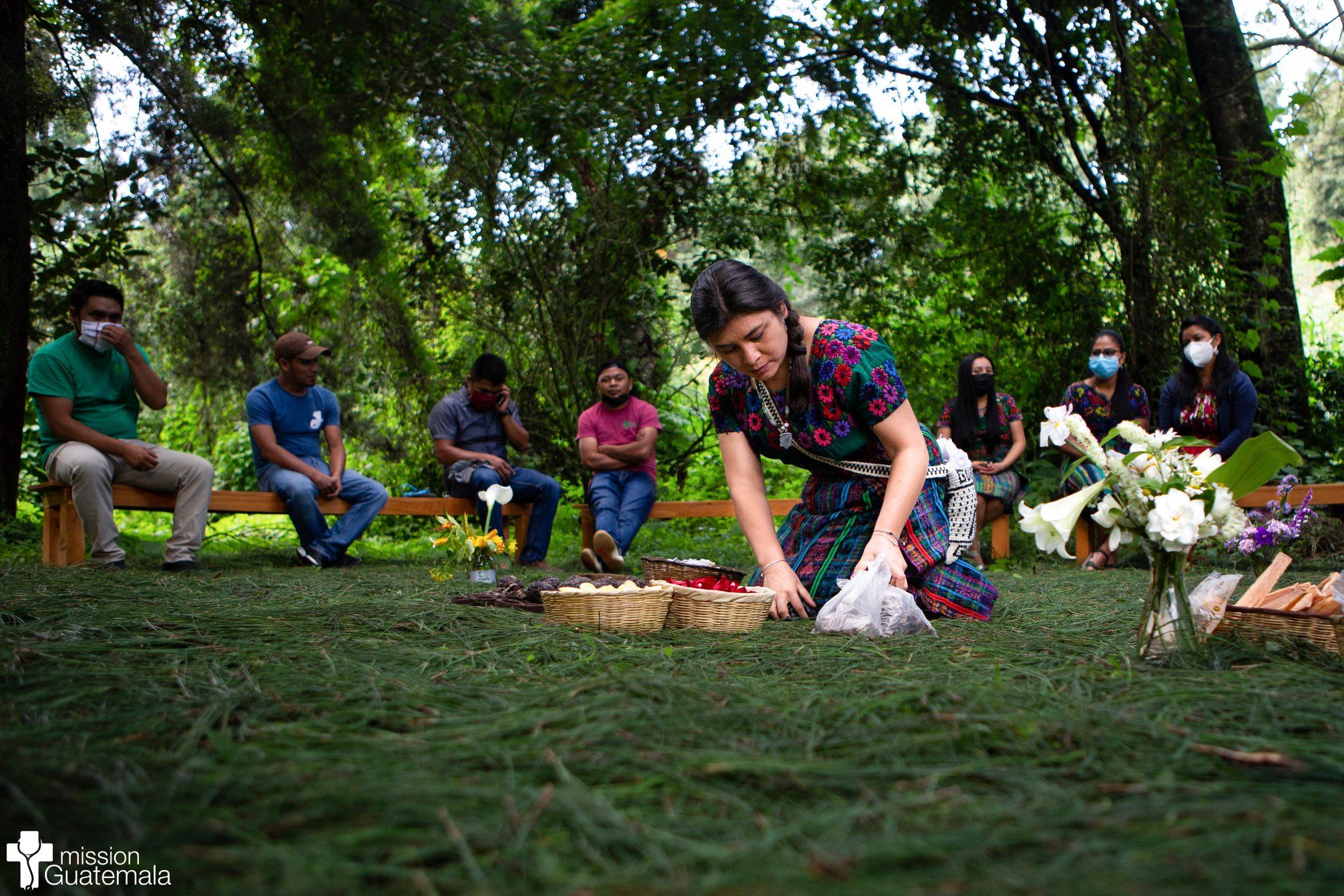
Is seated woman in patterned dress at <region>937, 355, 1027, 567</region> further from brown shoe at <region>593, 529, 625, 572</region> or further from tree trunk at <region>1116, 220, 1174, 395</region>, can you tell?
brown shoe at <region>593, 529, 625, 572</region>

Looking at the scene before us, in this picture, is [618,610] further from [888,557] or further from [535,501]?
[535,501]

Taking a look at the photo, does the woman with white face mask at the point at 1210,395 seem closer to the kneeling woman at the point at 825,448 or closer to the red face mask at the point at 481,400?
the kneeling woman at the point at 825,448

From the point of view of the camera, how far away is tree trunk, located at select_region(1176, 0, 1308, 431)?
7211mm

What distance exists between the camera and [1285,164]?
7188mm

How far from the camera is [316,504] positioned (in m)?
5.95

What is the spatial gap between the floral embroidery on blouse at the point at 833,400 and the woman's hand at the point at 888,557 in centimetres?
41

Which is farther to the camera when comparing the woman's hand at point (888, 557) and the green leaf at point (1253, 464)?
the woman's hand at point (888, 557)

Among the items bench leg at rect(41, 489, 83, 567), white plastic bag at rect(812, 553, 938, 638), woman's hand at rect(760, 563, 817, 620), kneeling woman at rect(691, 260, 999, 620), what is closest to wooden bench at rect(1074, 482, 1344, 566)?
kneeling woman at rect(691, 260, 999, 620)

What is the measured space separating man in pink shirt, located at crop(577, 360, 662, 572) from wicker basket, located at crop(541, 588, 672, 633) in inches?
126

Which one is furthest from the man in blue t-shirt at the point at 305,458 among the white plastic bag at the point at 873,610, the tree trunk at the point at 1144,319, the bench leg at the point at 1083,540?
the tree trunk at the point at 1144,319

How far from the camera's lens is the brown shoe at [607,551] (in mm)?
5285

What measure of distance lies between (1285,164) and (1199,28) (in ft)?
3.96

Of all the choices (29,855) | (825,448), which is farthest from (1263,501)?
(29,855)

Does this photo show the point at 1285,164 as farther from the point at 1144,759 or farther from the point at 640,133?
the point at 1144,759
